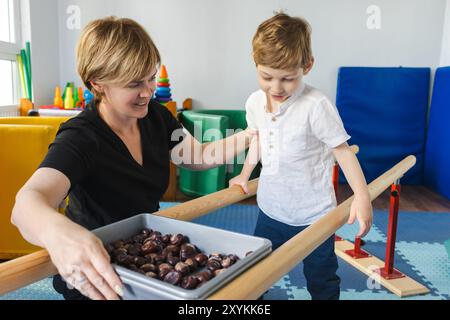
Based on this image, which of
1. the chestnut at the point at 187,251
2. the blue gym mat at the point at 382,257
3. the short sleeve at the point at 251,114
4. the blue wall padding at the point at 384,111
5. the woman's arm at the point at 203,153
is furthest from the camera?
the blue wall padding at the point at 384,111

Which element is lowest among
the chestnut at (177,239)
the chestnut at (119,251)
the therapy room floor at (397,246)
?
the therapy room floor at (397,246)

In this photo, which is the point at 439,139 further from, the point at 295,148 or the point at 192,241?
the point at 192,241

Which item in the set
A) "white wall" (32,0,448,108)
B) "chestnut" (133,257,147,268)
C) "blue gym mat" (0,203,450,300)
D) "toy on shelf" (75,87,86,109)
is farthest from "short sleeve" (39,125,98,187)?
"white wall" (32,0,448,108)

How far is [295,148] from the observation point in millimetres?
1396

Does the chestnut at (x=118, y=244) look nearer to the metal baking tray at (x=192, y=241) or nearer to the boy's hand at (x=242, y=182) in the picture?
the metal baking tray at (x=192, y=241)

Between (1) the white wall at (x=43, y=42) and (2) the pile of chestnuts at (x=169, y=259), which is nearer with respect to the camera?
(2) the pile of chestnuts at (x=169, y=259)

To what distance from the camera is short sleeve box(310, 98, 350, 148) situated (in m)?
1.27

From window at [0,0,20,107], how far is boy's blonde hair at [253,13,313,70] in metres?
2.89

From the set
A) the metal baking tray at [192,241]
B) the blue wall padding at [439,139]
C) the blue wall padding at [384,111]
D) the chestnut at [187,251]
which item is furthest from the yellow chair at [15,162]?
the blue wall padding at [439,139]

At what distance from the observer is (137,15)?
4211 millimetres

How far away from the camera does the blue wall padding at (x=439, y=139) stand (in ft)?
12.3

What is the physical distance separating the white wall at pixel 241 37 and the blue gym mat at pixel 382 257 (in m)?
1.47

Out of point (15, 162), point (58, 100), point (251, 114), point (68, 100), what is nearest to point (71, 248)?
point (251, 114)

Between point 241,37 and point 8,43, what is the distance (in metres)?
2.08
